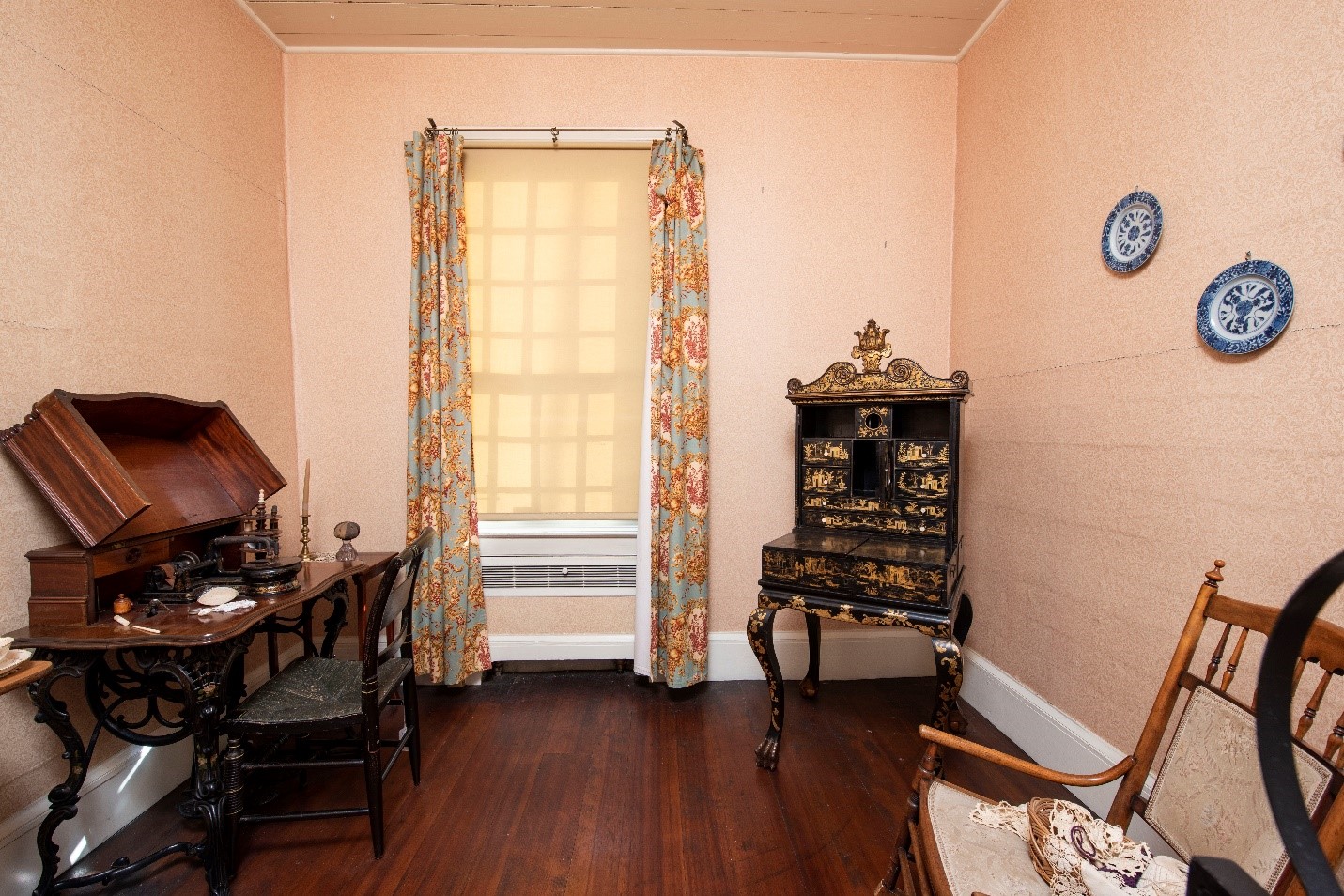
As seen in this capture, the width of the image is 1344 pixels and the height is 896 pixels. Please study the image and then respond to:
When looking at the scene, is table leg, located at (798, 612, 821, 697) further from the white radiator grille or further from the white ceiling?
the white ceiling

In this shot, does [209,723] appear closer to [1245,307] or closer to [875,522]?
[875,522]

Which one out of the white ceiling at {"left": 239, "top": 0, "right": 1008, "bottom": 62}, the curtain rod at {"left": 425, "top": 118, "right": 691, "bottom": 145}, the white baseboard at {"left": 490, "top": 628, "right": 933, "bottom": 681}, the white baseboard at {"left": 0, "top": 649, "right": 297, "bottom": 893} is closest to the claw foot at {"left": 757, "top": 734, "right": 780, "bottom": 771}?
the white baseboard at {"left": 490, "top": 628, "right": 933, "bottom": 681}

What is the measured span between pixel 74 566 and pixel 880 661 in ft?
10.3

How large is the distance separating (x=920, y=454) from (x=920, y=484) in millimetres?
120

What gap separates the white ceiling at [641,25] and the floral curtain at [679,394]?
0.52 meters

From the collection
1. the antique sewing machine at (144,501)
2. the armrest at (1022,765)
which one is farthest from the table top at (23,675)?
the armrest at (1022,765)

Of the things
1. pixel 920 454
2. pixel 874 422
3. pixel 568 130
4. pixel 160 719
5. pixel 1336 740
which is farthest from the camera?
pixel 568 130

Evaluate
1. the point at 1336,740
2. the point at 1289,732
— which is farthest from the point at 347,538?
the point at 1336,740

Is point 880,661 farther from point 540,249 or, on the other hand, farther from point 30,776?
point 30,776

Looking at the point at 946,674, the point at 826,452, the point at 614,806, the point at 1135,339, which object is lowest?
the point at 614,806

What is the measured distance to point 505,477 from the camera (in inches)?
115

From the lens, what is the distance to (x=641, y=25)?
2.60 m

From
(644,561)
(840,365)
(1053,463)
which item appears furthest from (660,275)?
(1053,463)

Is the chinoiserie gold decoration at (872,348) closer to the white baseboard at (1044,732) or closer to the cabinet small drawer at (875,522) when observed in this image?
the cabinet small drawer at (875,522)
